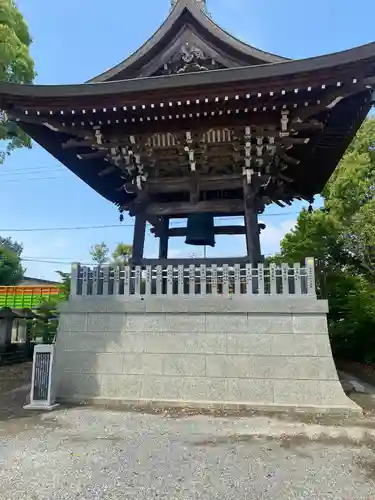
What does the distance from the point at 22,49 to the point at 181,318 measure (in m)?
8.76

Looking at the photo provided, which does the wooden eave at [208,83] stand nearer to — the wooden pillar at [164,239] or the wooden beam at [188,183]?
the wooden beam at [188,183]

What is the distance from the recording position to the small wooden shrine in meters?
6.93

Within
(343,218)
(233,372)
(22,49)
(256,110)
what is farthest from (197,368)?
(22,49)

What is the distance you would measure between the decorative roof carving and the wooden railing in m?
4.41

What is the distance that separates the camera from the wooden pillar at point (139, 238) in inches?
355

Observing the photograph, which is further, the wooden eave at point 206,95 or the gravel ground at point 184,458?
the wooden eave at point 206,95

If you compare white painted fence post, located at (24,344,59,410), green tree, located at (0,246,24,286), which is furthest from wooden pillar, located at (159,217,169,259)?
green tree, located at (0,246,24,286)

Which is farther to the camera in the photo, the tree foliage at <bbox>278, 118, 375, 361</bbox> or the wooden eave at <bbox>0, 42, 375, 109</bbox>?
the tree foliage at <bbox>278, 118, 375, 361</bbox>

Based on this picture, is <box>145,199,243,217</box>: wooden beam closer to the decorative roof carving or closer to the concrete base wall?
the concrete base wall

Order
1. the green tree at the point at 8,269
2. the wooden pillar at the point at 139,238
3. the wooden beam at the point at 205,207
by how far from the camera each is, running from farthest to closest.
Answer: the green tree at the point at 8,269 < the wooden beam at the point at 205,207 < the wooden pillar at the point at 139,238

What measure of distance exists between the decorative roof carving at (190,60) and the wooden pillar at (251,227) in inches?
109

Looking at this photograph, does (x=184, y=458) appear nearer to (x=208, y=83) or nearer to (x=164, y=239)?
(x=208, y=83)

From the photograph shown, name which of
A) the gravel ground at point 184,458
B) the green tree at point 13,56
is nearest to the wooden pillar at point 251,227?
the gravel ground at point 184,458

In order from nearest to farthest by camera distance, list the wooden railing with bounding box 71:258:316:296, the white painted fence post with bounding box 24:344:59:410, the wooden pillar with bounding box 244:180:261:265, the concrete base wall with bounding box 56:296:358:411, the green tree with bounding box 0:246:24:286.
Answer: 1. the concrete base wall with bounding box 56:296:358:411
2. the white painted fence post with bounding box 24:344:59:410
3. the wooden railing with bounding box 71:258:316:296
4. the wooden pillar with bounding box 244:180:261:265
5. the green tree with bounding box 0:246:24:286
